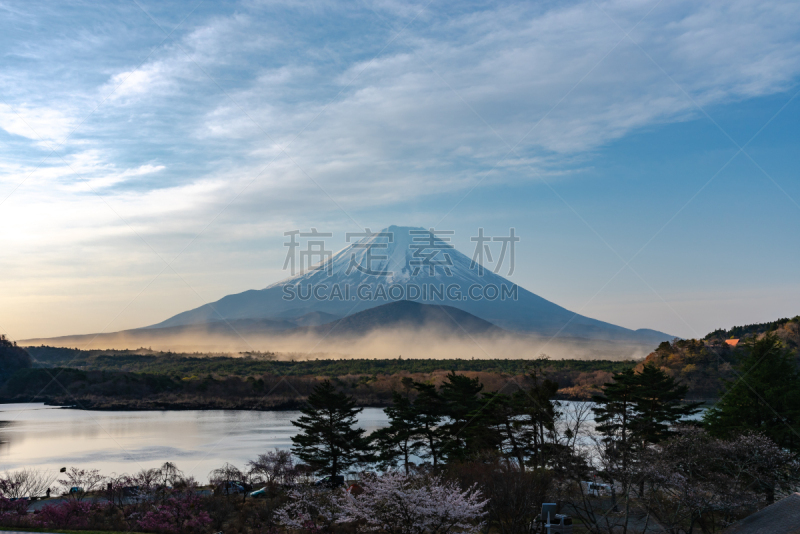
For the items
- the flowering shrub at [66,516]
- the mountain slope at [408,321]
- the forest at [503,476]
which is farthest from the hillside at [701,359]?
the mountain slope at [408,321]

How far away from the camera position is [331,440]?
21328mm

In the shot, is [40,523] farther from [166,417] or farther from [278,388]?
[278,388]

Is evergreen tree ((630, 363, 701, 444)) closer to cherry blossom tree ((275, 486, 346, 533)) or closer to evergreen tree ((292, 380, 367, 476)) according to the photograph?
evergreen tree ((292, 380, 367, 476))

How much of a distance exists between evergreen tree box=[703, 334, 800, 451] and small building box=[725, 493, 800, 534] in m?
6.54

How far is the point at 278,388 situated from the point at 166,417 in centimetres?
1681

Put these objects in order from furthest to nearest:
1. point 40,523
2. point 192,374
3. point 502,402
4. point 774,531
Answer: point 192,374 < point 502,402 < point 40,523 < point 774,531

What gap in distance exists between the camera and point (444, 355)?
119500mm

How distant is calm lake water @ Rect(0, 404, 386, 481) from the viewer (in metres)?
31.1

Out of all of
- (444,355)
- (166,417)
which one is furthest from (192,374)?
(444,355)

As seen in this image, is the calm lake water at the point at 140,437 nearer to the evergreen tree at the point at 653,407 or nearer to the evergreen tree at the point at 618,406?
the evergreen tree at the point at 618,406

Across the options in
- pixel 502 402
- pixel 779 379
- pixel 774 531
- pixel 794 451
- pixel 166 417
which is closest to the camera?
pixel 774 531

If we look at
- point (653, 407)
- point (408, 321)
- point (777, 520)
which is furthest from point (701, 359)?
point (408, 321)

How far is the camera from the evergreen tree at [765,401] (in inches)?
672

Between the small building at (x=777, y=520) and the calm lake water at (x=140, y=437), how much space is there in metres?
22.0
